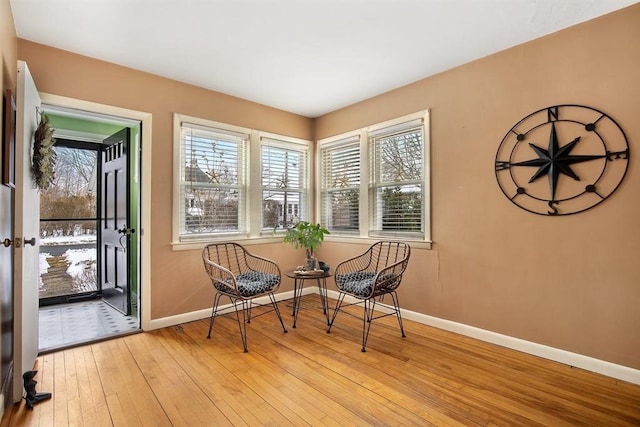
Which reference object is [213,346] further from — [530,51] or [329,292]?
[530,51]

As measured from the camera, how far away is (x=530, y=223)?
261cm

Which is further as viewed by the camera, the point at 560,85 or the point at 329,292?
the point at 329,292

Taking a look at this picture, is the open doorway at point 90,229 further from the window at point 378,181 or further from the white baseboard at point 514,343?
the window at point 378,181

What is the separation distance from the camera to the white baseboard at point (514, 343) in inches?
87.3

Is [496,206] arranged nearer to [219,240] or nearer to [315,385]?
[315,385]

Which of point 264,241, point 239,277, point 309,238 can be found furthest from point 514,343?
point 264,241

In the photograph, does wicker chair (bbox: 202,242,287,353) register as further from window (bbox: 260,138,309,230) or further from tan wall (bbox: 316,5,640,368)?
tan wall (bbox: 316,5,640,368)

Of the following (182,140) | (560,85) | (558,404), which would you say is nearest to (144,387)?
(182,140)

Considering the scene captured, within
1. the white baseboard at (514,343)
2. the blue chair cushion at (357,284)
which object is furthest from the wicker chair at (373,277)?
the white baseboard at (514,343)

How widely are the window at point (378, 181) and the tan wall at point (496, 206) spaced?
17 cm

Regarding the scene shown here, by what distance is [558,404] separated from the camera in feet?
6.31

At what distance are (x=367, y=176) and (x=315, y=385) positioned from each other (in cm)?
245

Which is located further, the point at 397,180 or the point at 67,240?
the point at 67,240

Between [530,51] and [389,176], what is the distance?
167 centimetres
